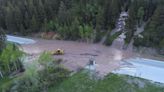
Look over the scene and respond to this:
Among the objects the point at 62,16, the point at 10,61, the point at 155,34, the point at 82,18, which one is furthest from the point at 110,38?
the point at 10,61

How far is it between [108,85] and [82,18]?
21690mm

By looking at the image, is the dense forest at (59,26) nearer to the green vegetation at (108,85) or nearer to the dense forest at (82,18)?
the dense forest at (82,18)

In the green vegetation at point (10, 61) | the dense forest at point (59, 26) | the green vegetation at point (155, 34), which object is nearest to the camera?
the dense forest at point (59, 26)

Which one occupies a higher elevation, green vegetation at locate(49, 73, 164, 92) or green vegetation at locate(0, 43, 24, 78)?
green vegetation at locate(0, 43, 24, 78)

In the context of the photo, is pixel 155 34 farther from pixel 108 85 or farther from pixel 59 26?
pixel 59 26

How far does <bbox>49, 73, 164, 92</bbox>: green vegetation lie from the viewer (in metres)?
24.5

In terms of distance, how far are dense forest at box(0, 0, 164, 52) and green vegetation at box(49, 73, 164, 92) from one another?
422 inches

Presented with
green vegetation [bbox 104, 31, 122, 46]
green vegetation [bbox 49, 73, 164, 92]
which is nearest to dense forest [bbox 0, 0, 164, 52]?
green vegetation [bbox 104, 31, 122, 46]

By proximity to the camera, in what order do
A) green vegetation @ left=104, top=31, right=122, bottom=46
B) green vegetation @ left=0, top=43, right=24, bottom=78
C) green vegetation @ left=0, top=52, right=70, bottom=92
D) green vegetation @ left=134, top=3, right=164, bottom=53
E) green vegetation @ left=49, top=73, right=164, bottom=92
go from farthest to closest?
green vegetation @ left=104, top=31, right=122, bottom=46, green vegetation @ left=134, top=3, right=164, bottom=53, green vegetation @ left=0, top=43, right=24, bottom=78, green vegetation @ left=0, top=52, right=70, bottom=92, green vegetation @ left=49, top=73, right=164, bottom=92

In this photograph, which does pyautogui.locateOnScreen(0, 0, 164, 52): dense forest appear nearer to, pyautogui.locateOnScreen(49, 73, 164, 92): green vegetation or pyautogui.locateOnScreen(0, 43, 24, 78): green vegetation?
pyautogui.locateOnScreen(49, 73, 164, 92): green vegetation

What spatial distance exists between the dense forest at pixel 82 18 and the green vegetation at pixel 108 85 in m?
10.7

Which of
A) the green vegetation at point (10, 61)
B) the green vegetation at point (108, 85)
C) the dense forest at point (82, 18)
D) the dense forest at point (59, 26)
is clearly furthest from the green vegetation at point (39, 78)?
the dense forest at point (82, 18)

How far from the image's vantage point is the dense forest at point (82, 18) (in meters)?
36.4

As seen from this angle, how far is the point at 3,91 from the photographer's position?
25766 mm
